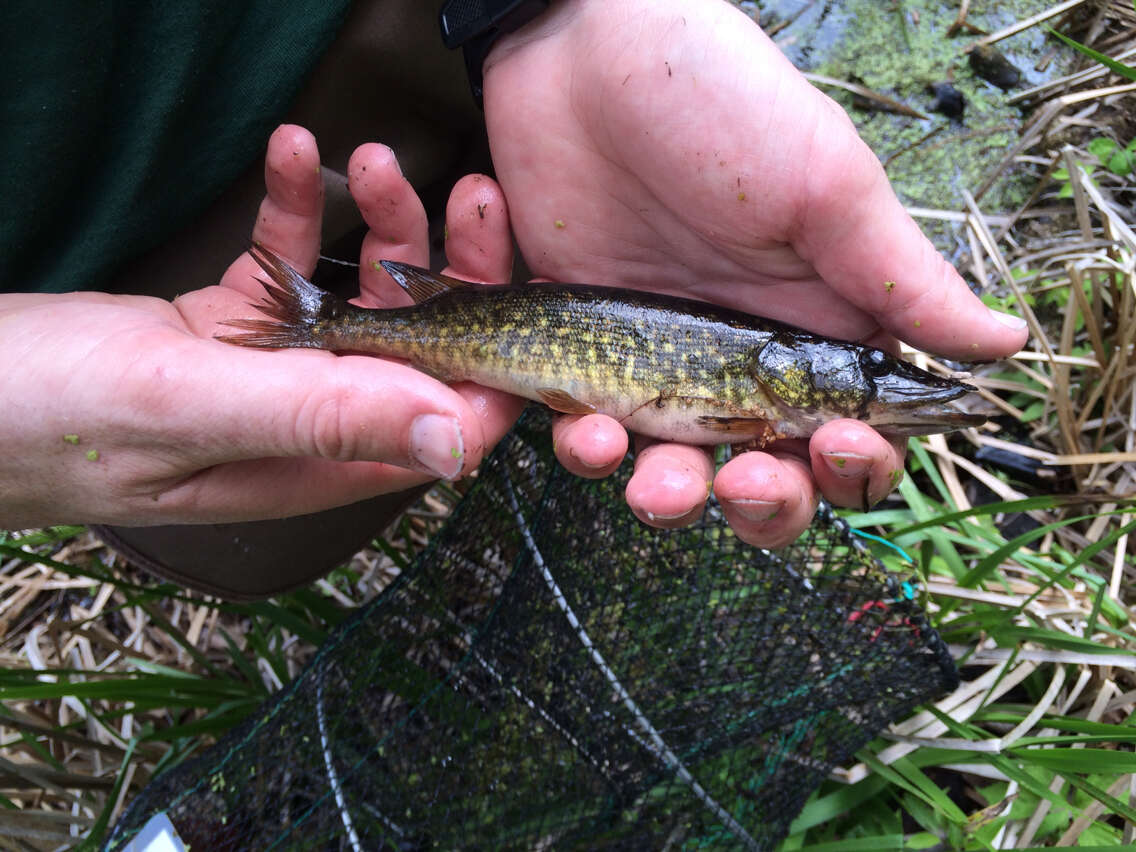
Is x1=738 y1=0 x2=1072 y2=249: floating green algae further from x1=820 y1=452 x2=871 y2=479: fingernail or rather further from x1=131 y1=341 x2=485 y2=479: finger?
x1=131 y1=341 x2=485 y2=479: finger

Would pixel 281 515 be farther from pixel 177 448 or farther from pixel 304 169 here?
pixel 304 169

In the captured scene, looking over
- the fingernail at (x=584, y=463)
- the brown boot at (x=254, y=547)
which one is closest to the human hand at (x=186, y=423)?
the fingernail at (x=584, y=463)

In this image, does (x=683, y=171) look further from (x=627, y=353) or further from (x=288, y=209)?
(x=288, y=209)

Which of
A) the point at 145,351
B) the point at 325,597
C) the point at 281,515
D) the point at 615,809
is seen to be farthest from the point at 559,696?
the point at 145,351

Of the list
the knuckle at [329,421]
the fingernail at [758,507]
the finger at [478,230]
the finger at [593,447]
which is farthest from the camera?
the finger at [478,230]

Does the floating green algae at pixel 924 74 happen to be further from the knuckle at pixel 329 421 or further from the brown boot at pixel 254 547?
the knuckle at pixel 329 421

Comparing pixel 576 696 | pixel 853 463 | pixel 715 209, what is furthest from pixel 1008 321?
pixel 576 696
